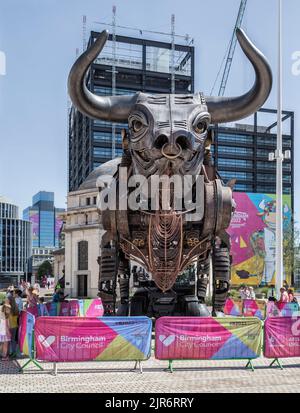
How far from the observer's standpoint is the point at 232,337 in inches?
386

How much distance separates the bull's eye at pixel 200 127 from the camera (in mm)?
9880

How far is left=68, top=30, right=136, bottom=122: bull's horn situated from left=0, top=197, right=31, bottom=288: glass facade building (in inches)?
4397

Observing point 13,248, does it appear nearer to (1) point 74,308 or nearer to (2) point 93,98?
(1) point 74,308

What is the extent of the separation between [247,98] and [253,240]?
51.2 m

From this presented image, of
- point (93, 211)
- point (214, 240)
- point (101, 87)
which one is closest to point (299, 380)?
point (214, 240)

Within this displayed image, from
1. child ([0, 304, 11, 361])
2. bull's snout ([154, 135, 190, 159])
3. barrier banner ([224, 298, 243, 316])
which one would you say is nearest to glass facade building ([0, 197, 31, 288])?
barrier banner ([224, 298, 243, 316])

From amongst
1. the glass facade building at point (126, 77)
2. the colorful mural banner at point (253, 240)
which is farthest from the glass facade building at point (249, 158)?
the colorful mural banner at point (253, 240)

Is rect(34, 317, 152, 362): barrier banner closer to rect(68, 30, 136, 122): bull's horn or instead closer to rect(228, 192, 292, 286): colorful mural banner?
rect(68, 30, 136, 122): bull's horn

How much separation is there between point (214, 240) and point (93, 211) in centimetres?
4577

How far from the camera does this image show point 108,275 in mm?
10852

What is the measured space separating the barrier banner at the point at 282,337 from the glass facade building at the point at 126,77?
77.8 metres

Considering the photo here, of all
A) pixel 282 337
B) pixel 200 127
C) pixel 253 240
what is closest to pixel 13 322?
pixel 282 337

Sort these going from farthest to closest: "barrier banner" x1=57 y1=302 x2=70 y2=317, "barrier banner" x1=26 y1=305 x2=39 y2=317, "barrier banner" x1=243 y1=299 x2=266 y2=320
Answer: "barrier banner" x1=243 y1=299 x2=266 y2=320 → "barrier banner" x1=57 y1=302 x2=70 y2=317 → "barrier banner" x1=26 y1=305 x2=39 y2=317

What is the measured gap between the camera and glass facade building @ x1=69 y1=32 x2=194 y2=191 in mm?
89875
